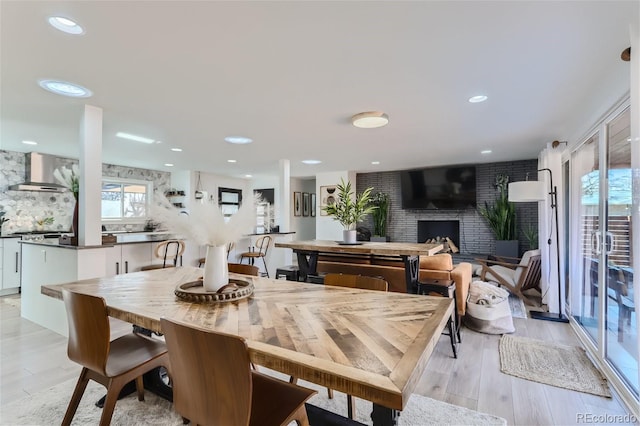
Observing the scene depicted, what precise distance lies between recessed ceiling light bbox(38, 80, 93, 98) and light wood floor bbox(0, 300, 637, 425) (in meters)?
2.36

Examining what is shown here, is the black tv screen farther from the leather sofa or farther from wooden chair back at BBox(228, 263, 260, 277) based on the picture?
wooden chair back at BBox(228, 263, 260, 277)

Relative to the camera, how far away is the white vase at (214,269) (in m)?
1.64

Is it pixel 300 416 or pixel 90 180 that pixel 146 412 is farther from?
pixel 90 180

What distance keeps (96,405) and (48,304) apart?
2127 millimetres

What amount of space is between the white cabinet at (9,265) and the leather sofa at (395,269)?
508cm

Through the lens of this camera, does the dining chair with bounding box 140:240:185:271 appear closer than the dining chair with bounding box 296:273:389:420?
No

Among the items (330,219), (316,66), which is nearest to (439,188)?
(330,219)

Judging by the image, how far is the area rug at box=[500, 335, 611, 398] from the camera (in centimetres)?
230

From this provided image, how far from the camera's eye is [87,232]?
119 inches

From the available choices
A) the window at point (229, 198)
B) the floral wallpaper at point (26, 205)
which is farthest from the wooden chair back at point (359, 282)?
the window at point (229, 198)

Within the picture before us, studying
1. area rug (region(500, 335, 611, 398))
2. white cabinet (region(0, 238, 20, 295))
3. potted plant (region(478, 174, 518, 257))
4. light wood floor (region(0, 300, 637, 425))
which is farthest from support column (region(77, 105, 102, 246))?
potted plant (region(478, 174, 518, 257))

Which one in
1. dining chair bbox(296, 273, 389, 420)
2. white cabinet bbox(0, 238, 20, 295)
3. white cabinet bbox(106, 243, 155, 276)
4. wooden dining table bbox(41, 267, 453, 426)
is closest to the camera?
wooden dining table bbox(41, 267, 453, 426)

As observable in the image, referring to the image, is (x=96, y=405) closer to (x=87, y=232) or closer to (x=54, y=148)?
(x=87, y=232)

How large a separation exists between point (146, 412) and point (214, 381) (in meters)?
1.44
